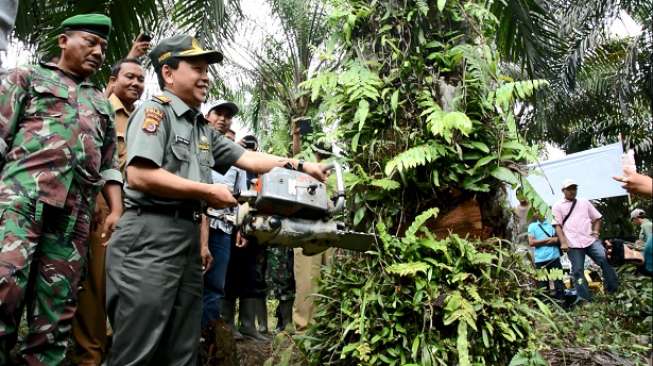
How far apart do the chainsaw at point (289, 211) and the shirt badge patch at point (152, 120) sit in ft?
1.52

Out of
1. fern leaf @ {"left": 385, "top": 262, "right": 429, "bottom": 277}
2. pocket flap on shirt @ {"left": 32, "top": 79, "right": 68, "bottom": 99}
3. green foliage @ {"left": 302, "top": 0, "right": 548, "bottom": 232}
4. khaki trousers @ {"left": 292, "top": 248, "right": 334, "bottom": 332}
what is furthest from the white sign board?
pocket flap on shirt @ {"left": 32, "top": 79, "right": 68, "bottom": 99}

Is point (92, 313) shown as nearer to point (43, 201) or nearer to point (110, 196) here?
point (110, 196)

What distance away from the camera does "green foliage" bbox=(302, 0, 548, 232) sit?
3.18 m

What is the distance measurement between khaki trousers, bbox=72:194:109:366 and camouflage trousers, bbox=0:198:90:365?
65 centimetres

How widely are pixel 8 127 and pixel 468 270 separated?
224 centimetres

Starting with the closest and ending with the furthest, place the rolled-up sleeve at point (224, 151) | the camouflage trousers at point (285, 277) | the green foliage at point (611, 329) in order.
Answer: the rolled-up sleeve at point (224, 151) → the green foliage at point (611, 329) → the camouflage trousers at point (285, 277)

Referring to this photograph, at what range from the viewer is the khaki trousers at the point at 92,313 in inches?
132

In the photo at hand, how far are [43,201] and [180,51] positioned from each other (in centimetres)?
89

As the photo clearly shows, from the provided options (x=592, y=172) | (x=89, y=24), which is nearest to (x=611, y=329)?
(x=89, y=24)

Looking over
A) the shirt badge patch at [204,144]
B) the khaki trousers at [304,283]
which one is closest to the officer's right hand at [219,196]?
the shirt badge patch at [204,144]

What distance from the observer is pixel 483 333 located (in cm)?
291

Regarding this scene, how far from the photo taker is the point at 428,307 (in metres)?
2.95

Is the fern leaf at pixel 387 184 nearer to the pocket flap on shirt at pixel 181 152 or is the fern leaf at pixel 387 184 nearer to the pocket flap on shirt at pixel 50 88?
the pocket flap on shirt at pixel 181 152

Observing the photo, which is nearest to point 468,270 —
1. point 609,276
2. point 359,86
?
point 359,86
